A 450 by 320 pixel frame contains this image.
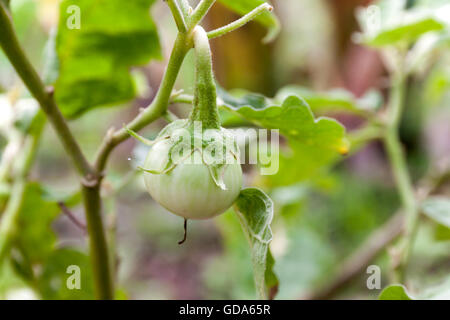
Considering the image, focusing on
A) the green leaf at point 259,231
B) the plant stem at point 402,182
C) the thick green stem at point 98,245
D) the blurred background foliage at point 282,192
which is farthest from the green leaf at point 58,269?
the plant stem at point 402,182

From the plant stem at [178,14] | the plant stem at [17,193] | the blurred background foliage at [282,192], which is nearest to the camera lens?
the plant stem at [178,14]

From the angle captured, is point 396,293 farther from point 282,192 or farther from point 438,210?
point 282,192

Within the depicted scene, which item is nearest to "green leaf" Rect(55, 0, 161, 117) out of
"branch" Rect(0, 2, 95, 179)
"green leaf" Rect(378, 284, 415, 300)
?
"branch" Rect(0, 2, 95, 179)

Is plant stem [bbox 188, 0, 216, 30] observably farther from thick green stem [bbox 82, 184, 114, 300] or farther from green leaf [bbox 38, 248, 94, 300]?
green leaf [bbox 38, 248, 94, 300]

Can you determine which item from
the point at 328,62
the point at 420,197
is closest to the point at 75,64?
the point at 420,197

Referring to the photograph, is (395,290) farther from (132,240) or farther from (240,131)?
(132,240)

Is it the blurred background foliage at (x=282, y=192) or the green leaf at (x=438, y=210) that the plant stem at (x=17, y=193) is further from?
the green leaf at (x=438, y=210)
